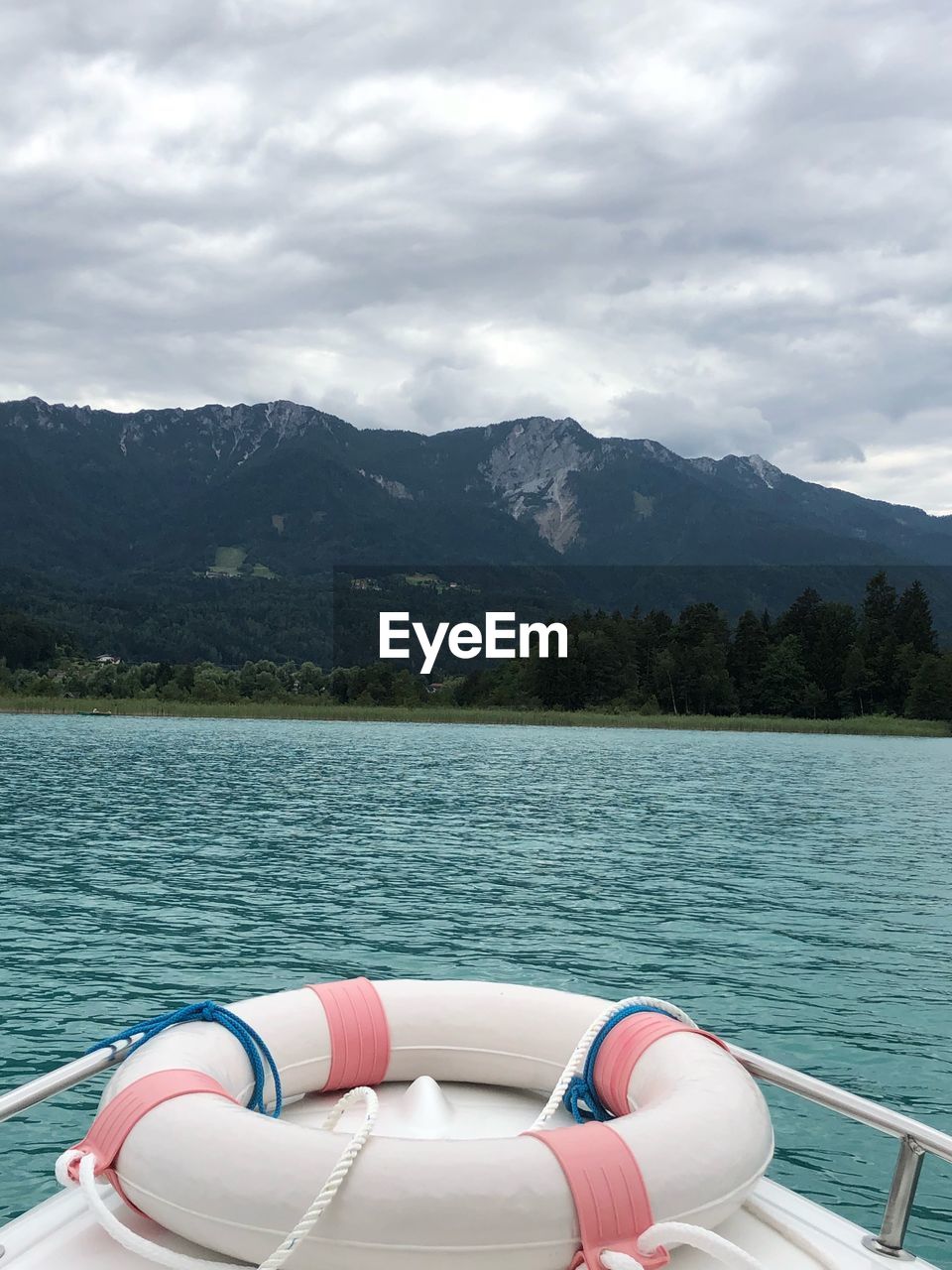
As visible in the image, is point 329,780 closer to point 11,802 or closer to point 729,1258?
point 11,802

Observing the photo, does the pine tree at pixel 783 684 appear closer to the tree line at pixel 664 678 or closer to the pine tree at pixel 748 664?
the tree line at pixel 664 678

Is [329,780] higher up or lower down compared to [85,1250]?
lower down

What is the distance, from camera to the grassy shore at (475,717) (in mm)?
82438

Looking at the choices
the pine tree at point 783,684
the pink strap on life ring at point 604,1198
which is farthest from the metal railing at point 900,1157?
the pine tree at point 783,684

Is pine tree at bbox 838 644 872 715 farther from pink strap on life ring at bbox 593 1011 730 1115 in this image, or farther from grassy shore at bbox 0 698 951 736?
pink strap on life ring at bbox 593 1011 730 1115

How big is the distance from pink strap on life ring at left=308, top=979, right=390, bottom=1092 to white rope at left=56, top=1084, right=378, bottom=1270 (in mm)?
947

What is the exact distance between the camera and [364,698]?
330ft

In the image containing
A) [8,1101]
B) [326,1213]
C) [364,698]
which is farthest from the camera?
[364,698]

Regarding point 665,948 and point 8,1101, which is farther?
point 665,948

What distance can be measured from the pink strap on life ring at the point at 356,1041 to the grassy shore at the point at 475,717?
77970 mm

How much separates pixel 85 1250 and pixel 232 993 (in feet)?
18.3

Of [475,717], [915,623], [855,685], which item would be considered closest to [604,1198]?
[475,717]

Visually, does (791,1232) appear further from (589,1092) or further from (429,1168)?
(429,1168)

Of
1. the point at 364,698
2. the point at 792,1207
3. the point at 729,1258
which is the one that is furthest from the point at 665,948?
the point at 364,698
